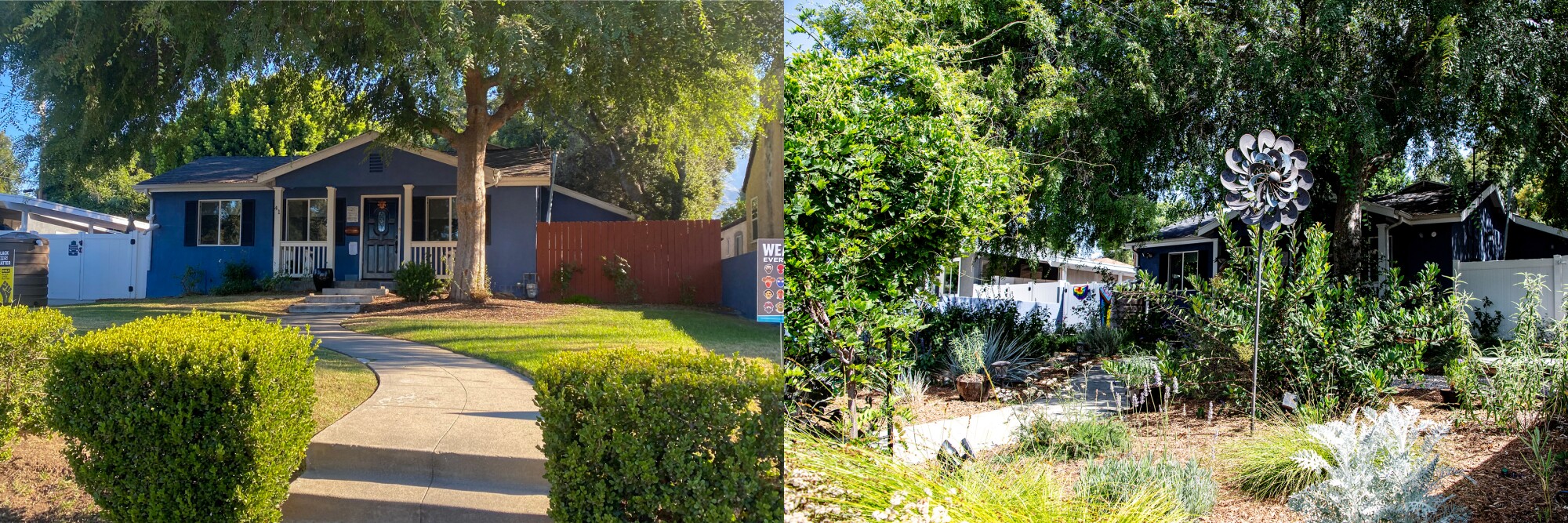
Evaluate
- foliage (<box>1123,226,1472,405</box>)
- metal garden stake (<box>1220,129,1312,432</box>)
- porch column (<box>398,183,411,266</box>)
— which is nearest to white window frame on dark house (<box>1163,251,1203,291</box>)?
foliage (<box>1123,226,1472,405</box>)

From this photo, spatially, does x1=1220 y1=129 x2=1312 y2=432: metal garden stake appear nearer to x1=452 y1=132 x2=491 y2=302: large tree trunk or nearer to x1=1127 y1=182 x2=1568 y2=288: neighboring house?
x1=1127 y1=182 x2=1568 y2=288: neighboring house

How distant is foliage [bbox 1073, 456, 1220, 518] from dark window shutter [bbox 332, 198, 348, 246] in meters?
18.9

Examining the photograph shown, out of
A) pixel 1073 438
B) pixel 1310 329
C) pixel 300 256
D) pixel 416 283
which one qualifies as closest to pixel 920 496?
pixel 1073 438

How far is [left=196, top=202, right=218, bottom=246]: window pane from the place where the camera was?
67.1ft

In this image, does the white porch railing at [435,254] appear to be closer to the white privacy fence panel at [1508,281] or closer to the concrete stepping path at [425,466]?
the concrete stepping path at [425,466]

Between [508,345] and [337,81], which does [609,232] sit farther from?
[508,345]

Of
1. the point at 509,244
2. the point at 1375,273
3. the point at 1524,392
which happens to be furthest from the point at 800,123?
the point at 509,244

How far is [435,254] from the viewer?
19891 mm

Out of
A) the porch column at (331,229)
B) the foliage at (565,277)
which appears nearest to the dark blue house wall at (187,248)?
the porch column at (331,229)

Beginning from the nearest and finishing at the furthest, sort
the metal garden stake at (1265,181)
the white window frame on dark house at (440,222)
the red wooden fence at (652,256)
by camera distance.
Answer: the metal garden stake at (1265,181) → the red wooden fence at (652,256) → the white window frame on dark house at (440,222)

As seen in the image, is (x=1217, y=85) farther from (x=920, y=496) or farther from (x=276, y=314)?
(x=276, y=314)

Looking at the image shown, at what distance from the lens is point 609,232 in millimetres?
18609

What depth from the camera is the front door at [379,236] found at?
20078 millimetres

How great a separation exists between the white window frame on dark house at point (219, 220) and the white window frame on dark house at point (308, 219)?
3.18 feet
